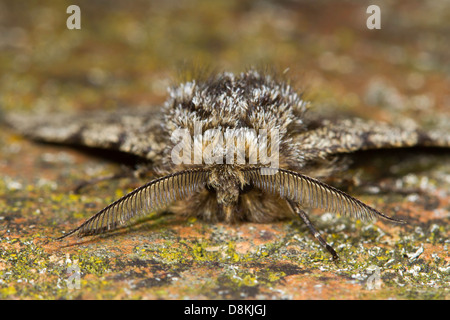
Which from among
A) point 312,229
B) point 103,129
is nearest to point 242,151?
point 312,229

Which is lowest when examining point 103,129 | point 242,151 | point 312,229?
point 312,229

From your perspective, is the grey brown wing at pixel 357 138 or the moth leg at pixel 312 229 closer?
the moth leg at pixel 312 229

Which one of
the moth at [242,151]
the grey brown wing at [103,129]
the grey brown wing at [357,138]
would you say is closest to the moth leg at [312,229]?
the moth at [242,151]

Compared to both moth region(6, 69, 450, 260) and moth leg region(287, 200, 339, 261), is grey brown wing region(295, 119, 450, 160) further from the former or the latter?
moth leg region(287, 200, 339, 261)

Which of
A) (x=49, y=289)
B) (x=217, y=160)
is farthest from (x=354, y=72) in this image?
(x=49, y=289)

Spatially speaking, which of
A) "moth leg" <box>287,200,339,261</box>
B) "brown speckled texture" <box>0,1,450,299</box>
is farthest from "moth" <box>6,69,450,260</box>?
"brown speckled texture" <box>0,1,450,299</box>

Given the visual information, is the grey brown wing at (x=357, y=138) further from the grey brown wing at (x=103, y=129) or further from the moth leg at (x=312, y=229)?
the grey brown wing at (x=103, y=129)

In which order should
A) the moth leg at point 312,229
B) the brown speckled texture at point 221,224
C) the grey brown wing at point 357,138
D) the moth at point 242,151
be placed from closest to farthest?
the brown speckled texture at point 221,224 < the moth at point 242,151 < the moth leg at point 312,229 < the grey brown wing at point 357,138

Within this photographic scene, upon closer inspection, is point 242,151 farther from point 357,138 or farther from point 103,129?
point 103,129
